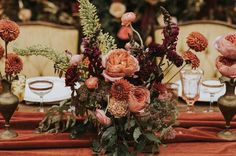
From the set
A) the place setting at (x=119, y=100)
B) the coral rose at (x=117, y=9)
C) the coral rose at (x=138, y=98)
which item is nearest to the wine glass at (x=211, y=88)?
the place setting at (x=119, y=100)

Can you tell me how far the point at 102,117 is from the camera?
191 centimetres

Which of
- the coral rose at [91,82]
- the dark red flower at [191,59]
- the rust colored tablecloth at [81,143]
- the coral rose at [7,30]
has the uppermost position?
the coral rose at [7,30]

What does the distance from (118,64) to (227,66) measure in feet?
1.38

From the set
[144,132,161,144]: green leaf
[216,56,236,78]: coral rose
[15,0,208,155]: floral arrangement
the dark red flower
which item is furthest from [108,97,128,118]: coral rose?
[216,56,236,78]: coral rose

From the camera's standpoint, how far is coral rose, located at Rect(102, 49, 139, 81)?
1878 mm

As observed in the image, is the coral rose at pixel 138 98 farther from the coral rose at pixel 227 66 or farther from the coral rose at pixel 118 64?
the coral rose at pixel 227 66

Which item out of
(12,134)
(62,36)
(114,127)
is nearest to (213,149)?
(114,127)

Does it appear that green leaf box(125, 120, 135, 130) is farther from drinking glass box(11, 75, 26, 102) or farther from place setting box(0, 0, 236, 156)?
drinking glass box(11, 75, 26, 102)

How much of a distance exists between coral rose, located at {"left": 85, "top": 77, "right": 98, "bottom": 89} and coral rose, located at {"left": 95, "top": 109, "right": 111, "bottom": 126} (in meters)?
0.08

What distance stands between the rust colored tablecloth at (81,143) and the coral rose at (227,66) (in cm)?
25

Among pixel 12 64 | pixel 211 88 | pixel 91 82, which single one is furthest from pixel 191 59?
pixel 12 64

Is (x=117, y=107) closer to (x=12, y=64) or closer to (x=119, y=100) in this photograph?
(x=119, y=100)

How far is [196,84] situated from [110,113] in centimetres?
56

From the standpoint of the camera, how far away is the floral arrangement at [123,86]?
1.89 meters
